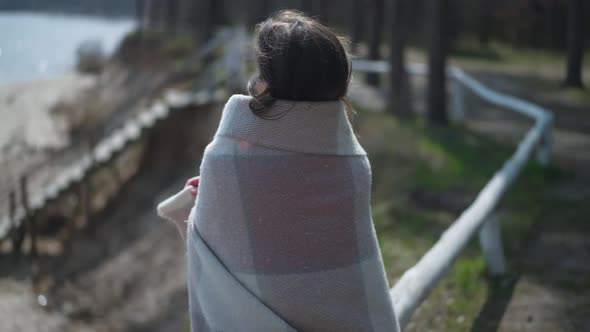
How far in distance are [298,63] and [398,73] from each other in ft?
40.0

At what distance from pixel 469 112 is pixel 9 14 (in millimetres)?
8592

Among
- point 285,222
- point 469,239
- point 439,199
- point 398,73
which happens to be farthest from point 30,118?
point 285,222

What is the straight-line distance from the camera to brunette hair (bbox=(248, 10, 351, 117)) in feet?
7.27

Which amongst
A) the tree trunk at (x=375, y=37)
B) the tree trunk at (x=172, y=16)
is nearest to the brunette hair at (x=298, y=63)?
the tree trunk at (x=375, y=37)

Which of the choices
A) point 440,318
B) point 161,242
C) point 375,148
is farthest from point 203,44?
point 440,318

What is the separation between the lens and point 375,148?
1118 centimetres

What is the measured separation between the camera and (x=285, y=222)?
2332mm

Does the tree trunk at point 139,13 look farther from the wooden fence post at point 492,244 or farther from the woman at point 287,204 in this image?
the woman at point 287,204

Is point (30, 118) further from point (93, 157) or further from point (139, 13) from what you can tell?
point (139, 13)

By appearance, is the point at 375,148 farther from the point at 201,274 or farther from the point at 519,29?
the point at 519,29

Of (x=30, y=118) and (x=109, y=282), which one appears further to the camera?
(x=30, y=118)

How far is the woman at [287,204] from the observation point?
7.43 feet

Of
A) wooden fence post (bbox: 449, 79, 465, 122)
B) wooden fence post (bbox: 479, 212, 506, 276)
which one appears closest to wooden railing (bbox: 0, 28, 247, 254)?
wooden fence post (bbox: 449, 79, 465, 122)

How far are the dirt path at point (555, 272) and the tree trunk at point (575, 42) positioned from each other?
11143mm
